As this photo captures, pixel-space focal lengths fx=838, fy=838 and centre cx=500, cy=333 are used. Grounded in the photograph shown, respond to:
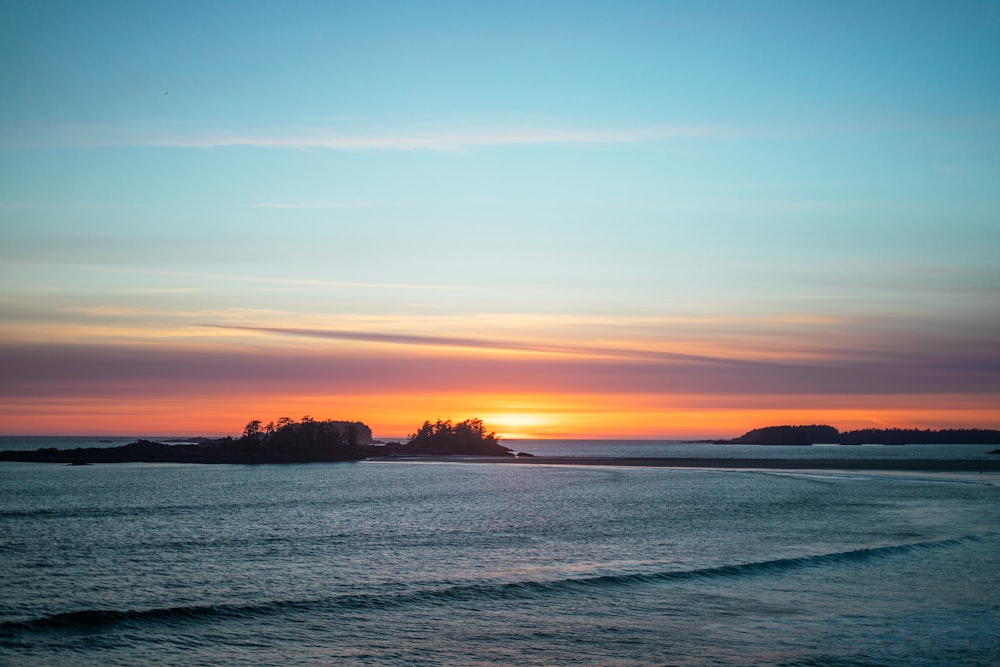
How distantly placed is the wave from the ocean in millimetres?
129

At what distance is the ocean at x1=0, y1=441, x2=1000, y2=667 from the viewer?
2509 centimetres

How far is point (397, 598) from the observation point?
105 feet

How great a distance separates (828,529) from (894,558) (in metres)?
12.2

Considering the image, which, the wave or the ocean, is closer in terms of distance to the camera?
the ocean

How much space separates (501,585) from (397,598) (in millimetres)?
4786

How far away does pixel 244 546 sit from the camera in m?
46.0

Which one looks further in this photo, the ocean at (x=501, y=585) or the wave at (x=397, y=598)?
the wave at (x=397, y=598)

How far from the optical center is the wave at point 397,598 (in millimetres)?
28266

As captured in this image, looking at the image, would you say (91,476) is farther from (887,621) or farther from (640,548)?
(887,621)

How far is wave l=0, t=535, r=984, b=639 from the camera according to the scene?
92.7 ft

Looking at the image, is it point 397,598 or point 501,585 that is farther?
point 501,585

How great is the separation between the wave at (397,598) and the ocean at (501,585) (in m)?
0.13

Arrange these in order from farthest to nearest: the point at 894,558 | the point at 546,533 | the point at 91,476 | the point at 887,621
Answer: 1. the point at 91,476
2. the point at 546,533
3. the point at 894,558
4. the point at 887,621

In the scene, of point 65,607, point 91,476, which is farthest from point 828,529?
point 91,476
